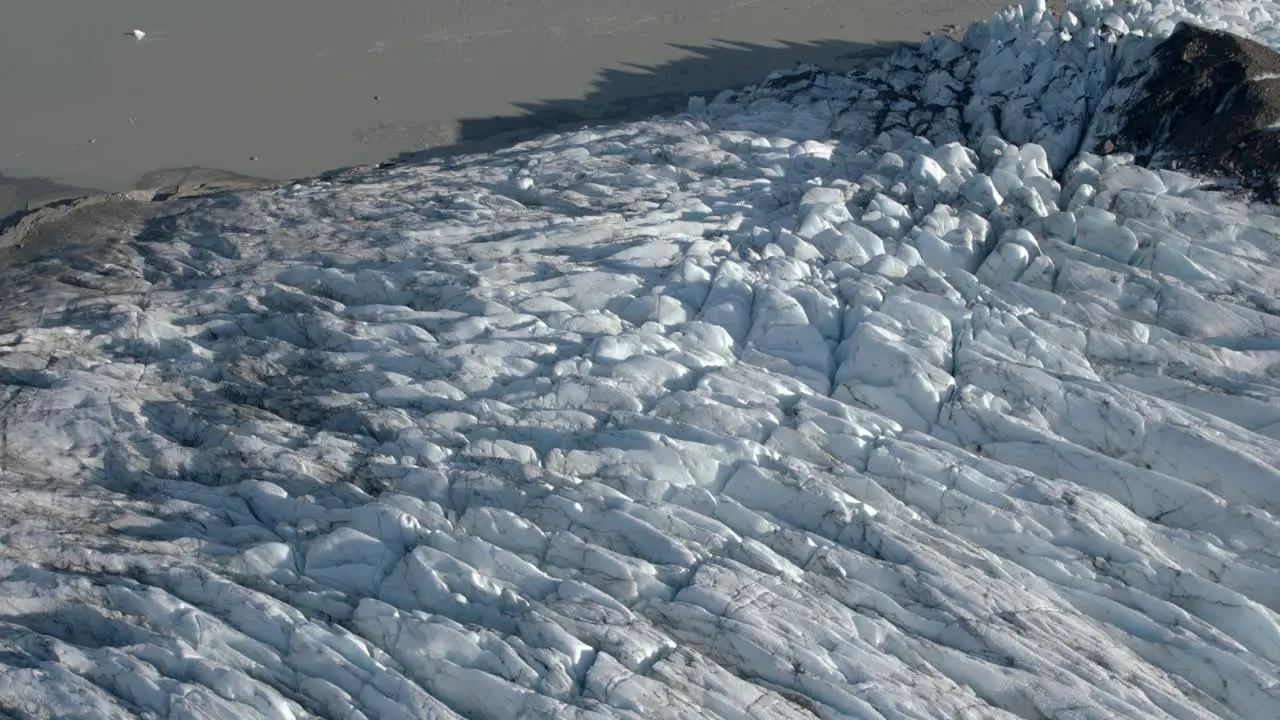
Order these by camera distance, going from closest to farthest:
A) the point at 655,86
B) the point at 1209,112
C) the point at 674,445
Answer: the point at 674,445
the point at 1209,112
the point at 655,86

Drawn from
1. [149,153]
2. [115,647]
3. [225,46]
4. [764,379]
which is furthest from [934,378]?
[225,46]

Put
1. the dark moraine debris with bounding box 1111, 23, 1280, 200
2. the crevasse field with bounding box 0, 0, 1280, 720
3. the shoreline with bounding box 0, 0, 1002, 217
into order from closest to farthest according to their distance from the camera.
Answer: the crevasse field with bounding box 0, 0, 1280, 720, the dark moraine debris with bounding box 1111, 23, 1280, 200, the shoreline with bounding box 0, 0, 1002, 217

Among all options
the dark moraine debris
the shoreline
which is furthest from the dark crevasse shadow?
the dark moraine debris

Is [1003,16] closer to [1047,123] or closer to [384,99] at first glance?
[1047,123]

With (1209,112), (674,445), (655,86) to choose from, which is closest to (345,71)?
(655,86)

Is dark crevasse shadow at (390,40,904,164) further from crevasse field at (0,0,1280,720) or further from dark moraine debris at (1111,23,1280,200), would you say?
dark moraine debris at (1111,23,1280,200)

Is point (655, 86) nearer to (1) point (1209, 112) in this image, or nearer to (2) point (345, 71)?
(2) point (345, 71)
